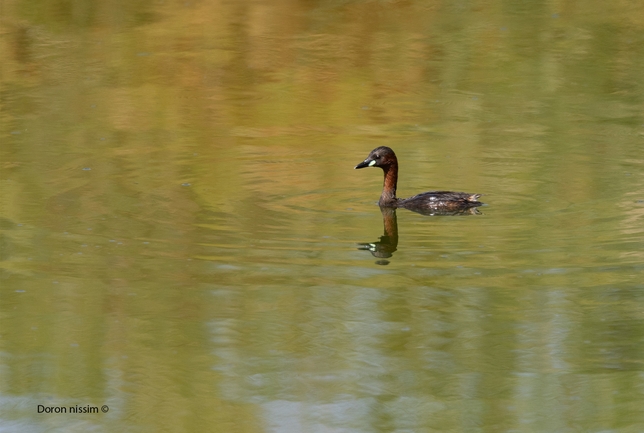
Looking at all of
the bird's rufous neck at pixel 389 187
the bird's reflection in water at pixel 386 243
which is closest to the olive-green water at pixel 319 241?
the bird's reflection in water at pixel 386 243

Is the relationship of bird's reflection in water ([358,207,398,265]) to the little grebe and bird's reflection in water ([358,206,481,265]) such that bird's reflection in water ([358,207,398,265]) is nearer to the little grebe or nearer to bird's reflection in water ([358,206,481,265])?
bird's reflection in water ([358,206,481,265])

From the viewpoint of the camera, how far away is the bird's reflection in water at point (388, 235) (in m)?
9.49

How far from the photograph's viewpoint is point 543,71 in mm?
17078

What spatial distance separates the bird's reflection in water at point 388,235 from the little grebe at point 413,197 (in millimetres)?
35

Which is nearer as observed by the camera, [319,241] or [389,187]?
[319,241]

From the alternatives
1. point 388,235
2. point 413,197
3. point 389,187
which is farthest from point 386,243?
point 389,187

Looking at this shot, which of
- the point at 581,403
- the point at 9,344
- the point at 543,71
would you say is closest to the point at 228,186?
the point at 9,344

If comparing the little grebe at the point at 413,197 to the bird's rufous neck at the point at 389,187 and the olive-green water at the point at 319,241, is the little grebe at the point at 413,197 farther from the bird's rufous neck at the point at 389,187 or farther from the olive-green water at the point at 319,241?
the olive-green water at the point at 319,241

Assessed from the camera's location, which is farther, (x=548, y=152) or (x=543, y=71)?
(x=543, y=71)

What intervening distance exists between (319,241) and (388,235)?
2.15 feet

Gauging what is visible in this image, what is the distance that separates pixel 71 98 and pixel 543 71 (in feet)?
20.6

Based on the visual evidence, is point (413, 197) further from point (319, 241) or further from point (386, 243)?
point (319, 241)

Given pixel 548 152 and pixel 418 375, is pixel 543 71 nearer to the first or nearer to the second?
pixel 548 152

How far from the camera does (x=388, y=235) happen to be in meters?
10.1
